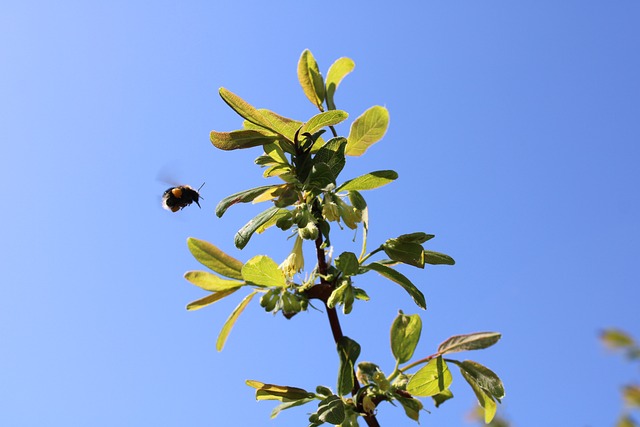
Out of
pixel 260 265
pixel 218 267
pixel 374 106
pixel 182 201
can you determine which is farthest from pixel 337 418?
pixel 182 201

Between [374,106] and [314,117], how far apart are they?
0.77 feet

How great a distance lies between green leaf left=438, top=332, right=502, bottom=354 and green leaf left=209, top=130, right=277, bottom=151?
0.78 meters

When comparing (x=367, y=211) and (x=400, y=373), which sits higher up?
(x=367, y=211)

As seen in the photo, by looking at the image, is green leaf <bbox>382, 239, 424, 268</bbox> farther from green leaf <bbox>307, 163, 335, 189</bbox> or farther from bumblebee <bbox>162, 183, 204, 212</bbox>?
bumblebee <bbox>162, 183, 204, 212</bbox>

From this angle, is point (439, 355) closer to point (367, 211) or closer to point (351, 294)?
point (351, 294)

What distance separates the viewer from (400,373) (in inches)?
69.2

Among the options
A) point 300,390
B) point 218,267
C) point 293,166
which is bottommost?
point 300,390

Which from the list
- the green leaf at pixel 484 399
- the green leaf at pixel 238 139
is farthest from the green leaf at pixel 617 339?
the green leaf at pixel 238 139

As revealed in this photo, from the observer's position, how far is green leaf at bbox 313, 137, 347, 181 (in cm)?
175

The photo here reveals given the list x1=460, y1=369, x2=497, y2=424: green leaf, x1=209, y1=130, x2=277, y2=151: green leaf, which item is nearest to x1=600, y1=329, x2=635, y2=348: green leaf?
x1=460, y1=369, x2=497, y2=424: green leaf

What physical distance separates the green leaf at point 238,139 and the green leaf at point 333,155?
149 millimetres

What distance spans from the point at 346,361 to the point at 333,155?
1.87ft

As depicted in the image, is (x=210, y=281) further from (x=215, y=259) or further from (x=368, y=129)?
(x=368, y=129)

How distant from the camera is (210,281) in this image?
1878 mm
